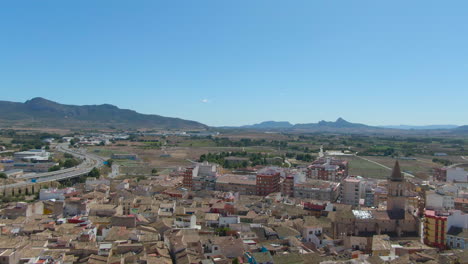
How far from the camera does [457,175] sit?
43625 mm

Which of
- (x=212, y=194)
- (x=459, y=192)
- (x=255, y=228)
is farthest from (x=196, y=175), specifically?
(x=459, y=192)

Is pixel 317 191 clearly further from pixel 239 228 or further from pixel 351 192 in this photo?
pixel 239 228

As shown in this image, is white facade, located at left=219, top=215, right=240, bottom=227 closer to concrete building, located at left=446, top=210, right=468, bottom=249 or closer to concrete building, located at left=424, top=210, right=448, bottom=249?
concrete building, located at left=424, top=210, right=448, bottom=249

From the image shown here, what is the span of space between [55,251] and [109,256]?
7.76 ft

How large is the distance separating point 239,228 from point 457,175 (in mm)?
30951

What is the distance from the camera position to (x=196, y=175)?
4100 centimetres

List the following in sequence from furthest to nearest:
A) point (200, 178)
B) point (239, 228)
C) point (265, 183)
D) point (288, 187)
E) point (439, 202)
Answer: point (200, 178)
point (265, 183)
point (288, 187)
point (439, 202)
point (239, 228)

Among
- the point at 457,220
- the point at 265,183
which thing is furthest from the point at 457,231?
the point at 265,183

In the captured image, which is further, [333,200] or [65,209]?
Answer: [333,200]

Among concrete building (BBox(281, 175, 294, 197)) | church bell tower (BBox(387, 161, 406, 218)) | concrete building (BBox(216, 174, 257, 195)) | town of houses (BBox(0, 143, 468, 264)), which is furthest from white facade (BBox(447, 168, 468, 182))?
church bell tower (BBox(387, 161, 406, 218))

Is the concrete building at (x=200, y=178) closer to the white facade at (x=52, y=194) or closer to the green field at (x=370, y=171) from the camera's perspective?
the white facade at (x=52, y=194)

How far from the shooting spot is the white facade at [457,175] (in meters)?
42.9

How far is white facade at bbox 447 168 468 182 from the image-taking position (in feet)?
141

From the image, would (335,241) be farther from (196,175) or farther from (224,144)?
(224,144)
